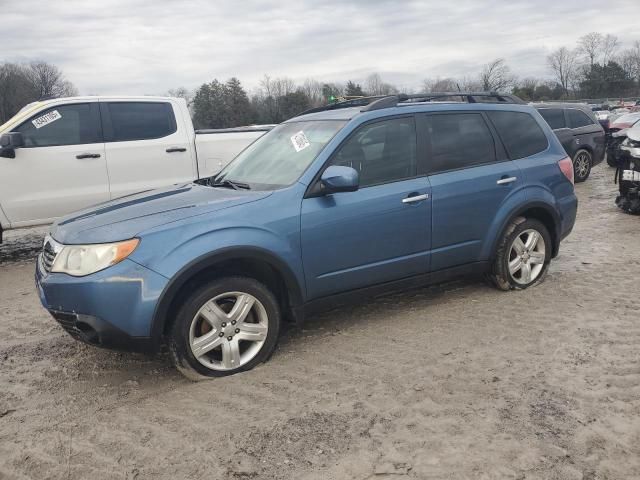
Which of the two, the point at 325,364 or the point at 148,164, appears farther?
the point at 148,164

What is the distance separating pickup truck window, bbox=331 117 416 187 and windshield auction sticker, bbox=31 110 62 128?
4.76 m

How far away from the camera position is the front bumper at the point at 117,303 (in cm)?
329

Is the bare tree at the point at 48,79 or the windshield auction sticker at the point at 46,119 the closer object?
the windshield auction sticker at the point at 46,119

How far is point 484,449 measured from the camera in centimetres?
281

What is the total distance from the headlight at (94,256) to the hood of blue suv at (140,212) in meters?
0.04

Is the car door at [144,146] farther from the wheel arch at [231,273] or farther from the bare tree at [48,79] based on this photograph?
the bare tree at [48,79]

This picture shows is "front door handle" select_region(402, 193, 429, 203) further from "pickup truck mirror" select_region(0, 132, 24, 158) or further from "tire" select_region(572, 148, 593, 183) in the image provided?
"tire" select_region(572, 148, 593, 183)

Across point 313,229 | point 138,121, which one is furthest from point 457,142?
point 138,121

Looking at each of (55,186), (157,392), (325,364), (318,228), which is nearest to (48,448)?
(157,392)

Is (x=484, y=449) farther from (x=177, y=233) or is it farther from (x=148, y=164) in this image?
(x=148, y=164)

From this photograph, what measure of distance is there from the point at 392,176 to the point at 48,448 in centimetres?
284

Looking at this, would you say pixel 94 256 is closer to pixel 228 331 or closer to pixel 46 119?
pixel 228 331

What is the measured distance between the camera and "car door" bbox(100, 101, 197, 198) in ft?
24.5

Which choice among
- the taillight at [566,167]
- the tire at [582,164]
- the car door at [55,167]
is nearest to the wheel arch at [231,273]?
the taillight at [566,167]
